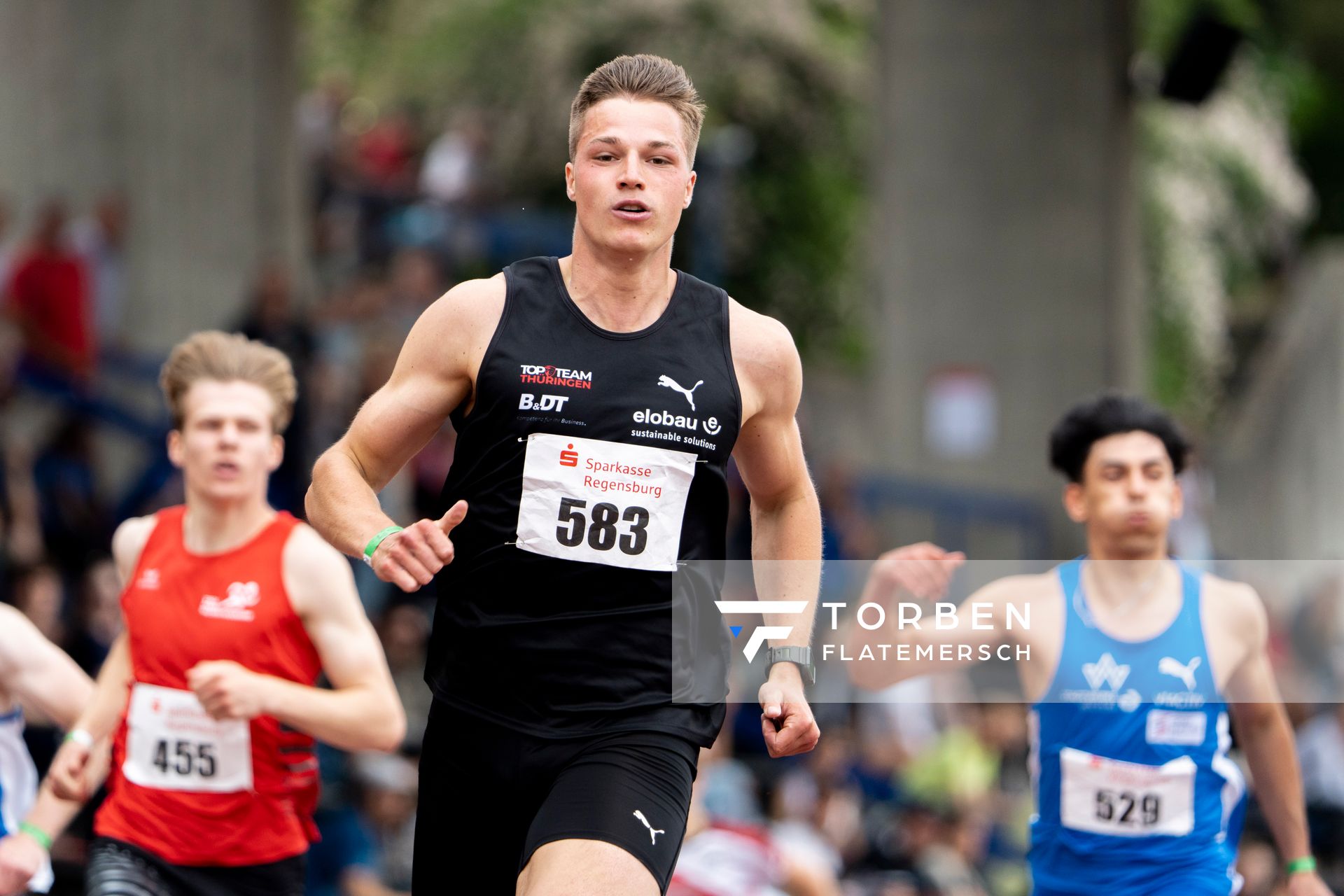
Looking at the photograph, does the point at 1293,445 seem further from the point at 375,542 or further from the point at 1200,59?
the point at 375,542

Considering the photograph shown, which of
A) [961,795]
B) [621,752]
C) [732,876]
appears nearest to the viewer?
[621,752]

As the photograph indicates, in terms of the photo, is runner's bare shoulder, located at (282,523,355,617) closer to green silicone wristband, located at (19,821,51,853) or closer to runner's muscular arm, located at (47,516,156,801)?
runner's muscular arm, located at (47,516,156,801)

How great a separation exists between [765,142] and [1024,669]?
53.1 ft

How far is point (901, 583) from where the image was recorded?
14.9 ft

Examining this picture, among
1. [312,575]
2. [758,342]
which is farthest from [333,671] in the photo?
[758,342]

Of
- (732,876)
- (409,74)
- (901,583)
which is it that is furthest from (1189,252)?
(901,583)

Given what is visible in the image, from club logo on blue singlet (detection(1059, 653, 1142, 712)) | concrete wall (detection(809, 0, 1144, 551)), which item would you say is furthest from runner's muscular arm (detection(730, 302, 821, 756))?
concrete wall (detection(809, 0, 1144, 551))

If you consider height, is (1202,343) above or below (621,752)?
below

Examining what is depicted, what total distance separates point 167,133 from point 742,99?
842 centimetres

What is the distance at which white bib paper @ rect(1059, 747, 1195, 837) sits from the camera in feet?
16.8

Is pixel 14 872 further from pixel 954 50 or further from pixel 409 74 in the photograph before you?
pixel 409 74

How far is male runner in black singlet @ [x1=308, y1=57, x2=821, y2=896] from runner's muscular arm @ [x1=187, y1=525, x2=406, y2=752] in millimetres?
704

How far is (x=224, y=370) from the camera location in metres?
5.32
